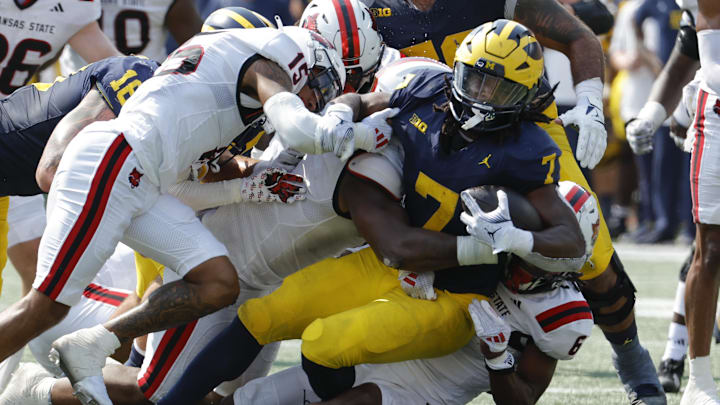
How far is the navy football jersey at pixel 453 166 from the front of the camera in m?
3.82

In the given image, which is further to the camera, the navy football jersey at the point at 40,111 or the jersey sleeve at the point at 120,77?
the navy football jersey at the point at 40,111

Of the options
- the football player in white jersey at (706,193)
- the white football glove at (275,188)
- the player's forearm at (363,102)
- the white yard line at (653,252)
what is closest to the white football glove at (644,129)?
the football player in white jersey at (706,193)

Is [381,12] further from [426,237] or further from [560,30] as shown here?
[426,237]

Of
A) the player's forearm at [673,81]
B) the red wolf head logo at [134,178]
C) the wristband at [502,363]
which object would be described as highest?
the red wolf head logo at [134,178]

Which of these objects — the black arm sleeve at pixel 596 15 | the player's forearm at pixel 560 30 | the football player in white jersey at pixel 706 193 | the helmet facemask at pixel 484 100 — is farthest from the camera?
the black arm sleeve at pixel 596 15

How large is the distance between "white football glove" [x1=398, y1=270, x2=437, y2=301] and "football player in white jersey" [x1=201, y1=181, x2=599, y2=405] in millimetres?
169

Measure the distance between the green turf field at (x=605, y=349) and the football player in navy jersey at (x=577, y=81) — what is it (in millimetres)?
277

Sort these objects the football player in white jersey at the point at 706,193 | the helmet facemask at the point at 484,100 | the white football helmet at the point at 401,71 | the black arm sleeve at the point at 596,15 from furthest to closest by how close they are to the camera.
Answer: the black arm sleeve at the point at 596,15 → the football player in white jersey at the point at 706,193 → the white football helmet at the point at 401,71 → the helmet facemask at the point at 484,100

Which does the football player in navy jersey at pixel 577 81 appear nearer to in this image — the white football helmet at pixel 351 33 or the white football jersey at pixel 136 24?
the white football helmet at pixel 351 33

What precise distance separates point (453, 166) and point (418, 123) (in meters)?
0.21

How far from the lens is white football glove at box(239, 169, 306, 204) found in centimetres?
413

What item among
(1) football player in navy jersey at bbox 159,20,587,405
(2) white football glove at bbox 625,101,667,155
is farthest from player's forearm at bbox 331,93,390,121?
(2) white football glove at bbox 625,101,667,155

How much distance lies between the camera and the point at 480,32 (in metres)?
3.96

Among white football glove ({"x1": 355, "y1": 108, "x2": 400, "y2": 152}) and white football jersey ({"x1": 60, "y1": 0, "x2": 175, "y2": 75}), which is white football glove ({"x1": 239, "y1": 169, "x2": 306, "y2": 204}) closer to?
white football glove ({"x1": 355, "y1": 108, "x2": 400, "y2": 152})
